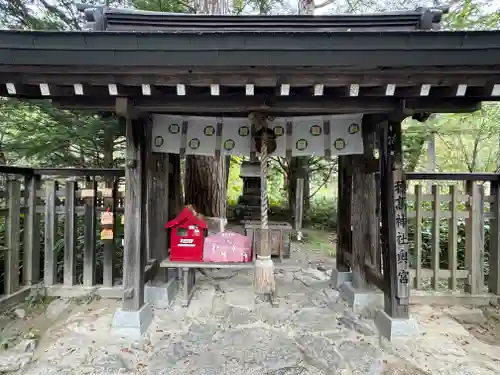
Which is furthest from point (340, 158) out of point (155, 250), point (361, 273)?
point (155, 250)

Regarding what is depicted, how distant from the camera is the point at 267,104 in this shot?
3316 mm

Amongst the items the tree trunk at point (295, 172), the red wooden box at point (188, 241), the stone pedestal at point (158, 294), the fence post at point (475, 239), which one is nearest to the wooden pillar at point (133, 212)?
the red wooden box at point (188, 241)

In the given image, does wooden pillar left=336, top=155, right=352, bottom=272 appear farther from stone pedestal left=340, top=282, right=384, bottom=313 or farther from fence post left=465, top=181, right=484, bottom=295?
fence post left=465, top=181, right=484, bottom=295

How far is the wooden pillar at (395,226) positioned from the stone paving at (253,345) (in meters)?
0.48

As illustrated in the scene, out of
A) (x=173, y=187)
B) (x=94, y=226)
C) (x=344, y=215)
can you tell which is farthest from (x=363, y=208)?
(x=94, y=226)

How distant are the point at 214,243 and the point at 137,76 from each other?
84.3 inches

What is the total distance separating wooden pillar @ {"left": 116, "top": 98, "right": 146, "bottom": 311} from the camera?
11.8 ft

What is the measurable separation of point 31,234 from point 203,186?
2.78 metres

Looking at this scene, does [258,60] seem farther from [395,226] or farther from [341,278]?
[341,278]

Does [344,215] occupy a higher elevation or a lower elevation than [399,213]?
lower

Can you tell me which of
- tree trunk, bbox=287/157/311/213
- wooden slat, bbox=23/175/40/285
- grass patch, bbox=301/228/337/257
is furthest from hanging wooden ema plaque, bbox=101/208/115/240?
tree trunk, bbox=287/157/311/213

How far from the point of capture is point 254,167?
4828 mm

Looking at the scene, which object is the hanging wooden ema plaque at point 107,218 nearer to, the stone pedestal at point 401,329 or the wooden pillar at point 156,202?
the wooden pillar at point 156,202

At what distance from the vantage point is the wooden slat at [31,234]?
14.9ft
